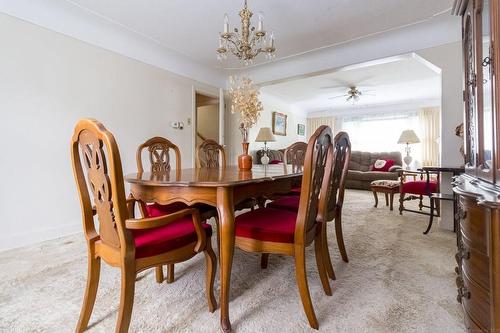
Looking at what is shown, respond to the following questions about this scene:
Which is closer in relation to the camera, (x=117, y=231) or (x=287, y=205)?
(x=117, y=231)

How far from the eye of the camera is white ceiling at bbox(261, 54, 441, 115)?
4383mm

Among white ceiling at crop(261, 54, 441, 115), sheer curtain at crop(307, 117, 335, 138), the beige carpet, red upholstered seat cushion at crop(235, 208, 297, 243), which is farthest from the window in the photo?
red upholstered seat cushion at crop(235, 208, 297, 243)

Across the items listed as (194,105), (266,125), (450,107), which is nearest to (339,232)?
(450,107)

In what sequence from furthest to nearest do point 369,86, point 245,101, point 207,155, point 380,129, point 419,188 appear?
point 380,129 → point 369,86 → point 419,188 → point 207,155 → point 245,101

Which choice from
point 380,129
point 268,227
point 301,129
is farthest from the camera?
point 301,129

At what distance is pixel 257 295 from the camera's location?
4.69 ft

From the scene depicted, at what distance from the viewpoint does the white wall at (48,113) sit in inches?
86.0

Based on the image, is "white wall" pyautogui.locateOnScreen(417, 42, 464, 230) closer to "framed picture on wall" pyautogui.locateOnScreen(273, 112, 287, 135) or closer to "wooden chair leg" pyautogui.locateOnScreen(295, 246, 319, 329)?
"wooden chair leg" pyautogui.locateOnScreen(295, 246, 319, 329)

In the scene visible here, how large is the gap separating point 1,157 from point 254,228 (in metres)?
2.39

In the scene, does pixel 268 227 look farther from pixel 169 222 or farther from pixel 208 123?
pixel 208 123

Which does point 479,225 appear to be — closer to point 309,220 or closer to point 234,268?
point 309,220

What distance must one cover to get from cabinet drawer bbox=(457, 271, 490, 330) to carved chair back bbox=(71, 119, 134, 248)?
1312mm

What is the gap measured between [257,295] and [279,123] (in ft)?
18.1

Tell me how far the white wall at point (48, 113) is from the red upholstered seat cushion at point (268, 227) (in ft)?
7.25
